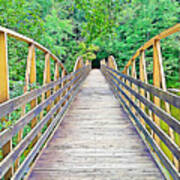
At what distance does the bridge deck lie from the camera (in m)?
2.47

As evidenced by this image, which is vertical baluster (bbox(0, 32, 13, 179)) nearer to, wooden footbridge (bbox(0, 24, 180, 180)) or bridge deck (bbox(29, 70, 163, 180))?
wooden footbridge (bbox(0, 24, 180, 180))

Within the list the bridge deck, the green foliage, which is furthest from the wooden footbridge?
the green foliage

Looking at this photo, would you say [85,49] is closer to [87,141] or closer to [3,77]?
[87,141]

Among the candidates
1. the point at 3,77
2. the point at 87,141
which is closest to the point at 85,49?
the point at 87,141

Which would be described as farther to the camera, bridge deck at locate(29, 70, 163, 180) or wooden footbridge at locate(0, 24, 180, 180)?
bridge deck at locate(29, 70, 163, 180)

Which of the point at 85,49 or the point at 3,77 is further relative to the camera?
the point at 85,49

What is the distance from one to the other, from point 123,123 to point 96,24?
2891 mm

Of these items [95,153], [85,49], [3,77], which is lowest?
[95,153]

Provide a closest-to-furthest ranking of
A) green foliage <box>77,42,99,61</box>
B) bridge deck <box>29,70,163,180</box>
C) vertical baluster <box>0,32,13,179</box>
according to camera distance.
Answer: vertical baluster <box>0,32,13,179</box> → bridge deck <box>29,70,163,180</box> → green foliage <box>77,42,99,61</box>

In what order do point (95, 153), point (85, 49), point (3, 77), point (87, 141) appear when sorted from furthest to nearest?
point (85, 49)
point (87, 141)
point (95, 153)
point (3, 77)

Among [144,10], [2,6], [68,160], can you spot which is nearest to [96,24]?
[2,6]

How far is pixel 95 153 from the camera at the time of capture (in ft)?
9.85

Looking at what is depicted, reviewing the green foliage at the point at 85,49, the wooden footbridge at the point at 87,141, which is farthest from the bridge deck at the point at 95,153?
the green foliage at the point at 85,49

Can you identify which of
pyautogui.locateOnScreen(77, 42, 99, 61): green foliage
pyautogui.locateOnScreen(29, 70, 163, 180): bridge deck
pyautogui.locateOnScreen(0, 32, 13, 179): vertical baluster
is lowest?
pyautogui.locateOnScreen(29, 70, 163, 180): bridge deck
